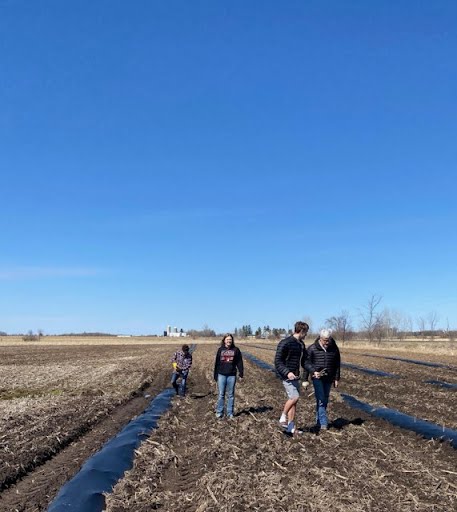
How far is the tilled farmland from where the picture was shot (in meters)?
6.59

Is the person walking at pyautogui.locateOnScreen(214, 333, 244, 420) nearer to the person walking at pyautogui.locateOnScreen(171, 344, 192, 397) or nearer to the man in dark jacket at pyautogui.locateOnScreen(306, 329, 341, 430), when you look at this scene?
the man in dark jacket at pyautogui.locateOnScreen(306, 329, 341, 430)

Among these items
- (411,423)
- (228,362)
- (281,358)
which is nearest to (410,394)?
(411,423)

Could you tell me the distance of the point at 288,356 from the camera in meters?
10.2

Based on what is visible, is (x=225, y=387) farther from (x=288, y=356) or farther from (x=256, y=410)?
(x=288, y=356)

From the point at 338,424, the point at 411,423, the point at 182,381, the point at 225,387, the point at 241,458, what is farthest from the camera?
the point at 182,381

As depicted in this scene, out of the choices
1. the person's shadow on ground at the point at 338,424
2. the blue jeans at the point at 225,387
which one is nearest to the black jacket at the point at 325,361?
the person's shadow on ground at the point at 338,424

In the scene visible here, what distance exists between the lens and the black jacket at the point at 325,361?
10.5 metres

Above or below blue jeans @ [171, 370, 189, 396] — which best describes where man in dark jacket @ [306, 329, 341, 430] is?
above

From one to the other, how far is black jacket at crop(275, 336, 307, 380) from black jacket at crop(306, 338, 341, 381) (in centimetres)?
35

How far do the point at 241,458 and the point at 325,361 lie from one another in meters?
2.94

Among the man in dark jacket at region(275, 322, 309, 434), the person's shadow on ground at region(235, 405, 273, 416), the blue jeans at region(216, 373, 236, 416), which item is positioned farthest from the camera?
the person's shadow on ground at region(235, 405, 273, 416)

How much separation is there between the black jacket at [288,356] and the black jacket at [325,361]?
347 mm

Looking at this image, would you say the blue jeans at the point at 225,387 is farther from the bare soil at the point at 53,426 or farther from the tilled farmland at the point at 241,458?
the bare soil at the point at 53,426

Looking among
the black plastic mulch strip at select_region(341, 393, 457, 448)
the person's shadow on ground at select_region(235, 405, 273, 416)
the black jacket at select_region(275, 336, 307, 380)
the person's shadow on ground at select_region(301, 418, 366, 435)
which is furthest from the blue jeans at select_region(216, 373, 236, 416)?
the black plastic mulch strip at select_region(341, 393, 457, 448)
